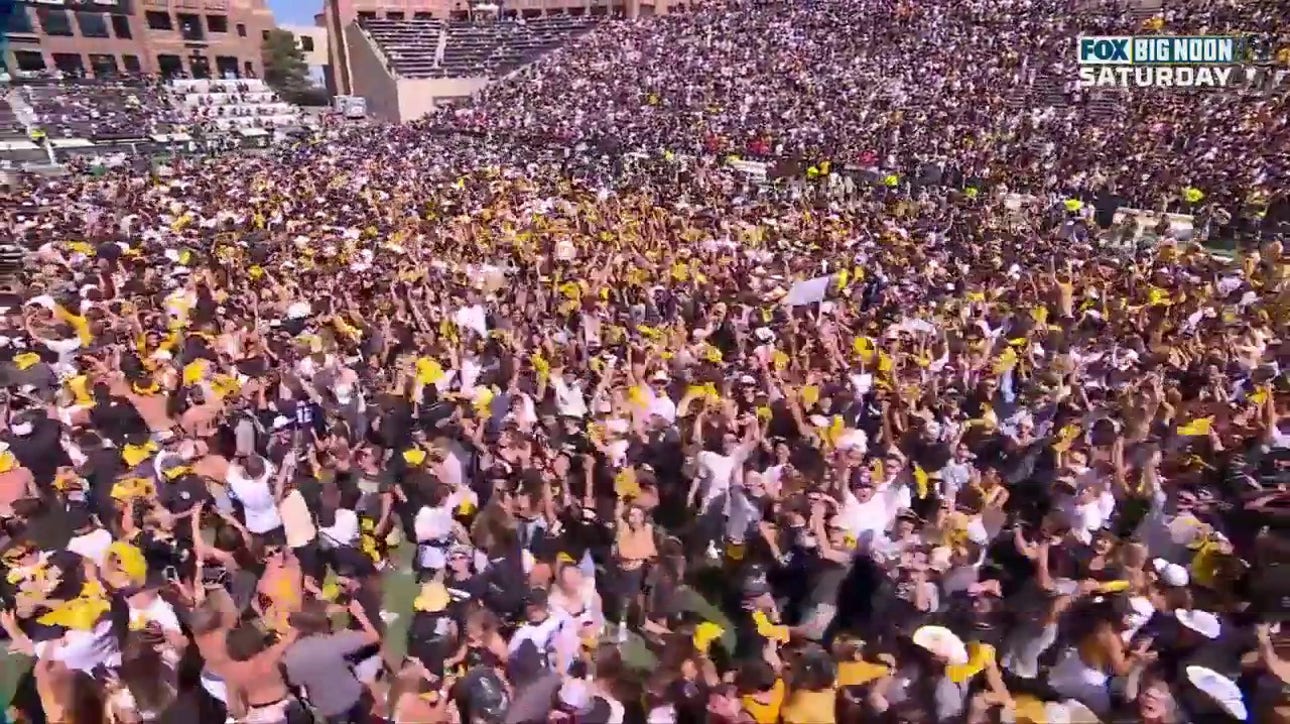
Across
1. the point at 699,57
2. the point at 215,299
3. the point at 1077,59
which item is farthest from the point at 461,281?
the point at 699,57

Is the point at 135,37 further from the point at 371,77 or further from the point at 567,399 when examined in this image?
the point at 567,399

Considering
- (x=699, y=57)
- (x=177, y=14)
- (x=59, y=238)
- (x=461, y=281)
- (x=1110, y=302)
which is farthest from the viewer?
(x=177, y=14)

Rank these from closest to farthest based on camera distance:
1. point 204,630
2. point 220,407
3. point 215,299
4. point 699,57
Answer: point 204,630, point 220,407, point 215,299, point 699,57

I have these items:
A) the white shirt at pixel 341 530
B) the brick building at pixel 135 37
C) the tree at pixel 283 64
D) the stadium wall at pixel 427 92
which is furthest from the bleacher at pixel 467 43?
the white shirt at pixel 341 530

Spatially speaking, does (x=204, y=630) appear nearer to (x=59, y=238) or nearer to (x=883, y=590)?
(x=883, y=590)

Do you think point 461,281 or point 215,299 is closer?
point 215,299

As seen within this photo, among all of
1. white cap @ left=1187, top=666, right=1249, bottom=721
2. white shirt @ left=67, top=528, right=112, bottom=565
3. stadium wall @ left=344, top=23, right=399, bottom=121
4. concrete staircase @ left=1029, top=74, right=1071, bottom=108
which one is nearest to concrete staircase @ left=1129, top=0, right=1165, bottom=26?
Answer: concrete staircase @ left=1029, top=74, right=1071, bottom=108

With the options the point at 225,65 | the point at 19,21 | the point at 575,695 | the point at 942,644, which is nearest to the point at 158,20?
the point at 225,65

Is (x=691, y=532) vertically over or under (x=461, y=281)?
under
